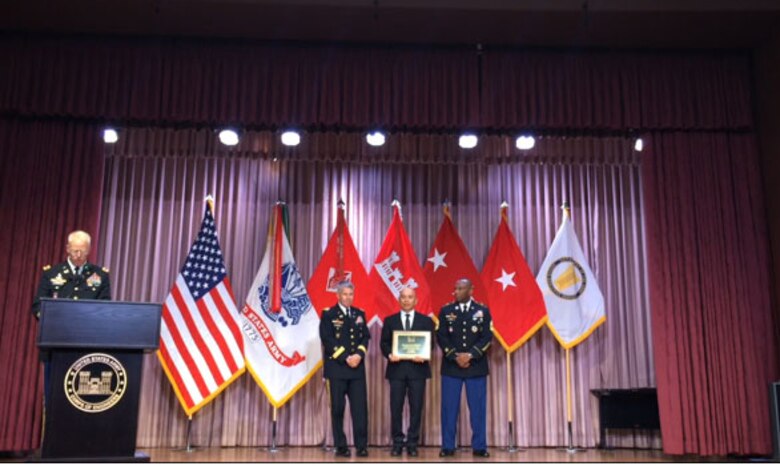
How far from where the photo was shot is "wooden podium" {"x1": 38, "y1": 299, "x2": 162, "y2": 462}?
429 centimetres

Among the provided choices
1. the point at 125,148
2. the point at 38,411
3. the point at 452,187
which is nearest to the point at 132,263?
the point at 125,148

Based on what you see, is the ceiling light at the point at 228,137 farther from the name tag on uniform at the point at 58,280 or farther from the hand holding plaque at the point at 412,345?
the hand holding plaque at the point at 412,345

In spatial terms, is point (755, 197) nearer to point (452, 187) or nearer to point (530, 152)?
point (530, 152)

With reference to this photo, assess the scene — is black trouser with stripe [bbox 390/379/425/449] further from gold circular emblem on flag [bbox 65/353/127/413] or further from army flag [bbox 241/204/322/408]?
gold circular emblem on flag [bbox 65/353/127/413]

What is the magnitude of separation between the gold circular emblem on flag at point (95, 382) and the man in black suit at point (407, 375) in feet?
8.77

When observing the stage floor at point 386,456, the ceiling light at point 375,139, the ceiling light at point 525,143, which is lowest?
the stage floor at point 386,456

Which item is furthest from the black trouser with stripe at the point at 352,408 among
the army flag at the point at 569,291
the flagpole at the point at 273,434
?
the army flag at the point at 569,291

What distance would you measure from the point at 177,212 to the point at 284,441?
2545 mm

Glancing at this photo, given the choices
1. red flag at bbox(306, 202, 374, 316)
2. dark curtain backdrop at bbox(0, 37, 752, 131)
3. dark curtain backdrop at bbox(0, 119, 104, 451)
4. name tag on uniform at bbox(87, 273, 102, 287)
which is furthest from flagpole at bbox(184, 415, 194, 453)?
dark curtain backdrop at bbox(0, 37, 752, 131)

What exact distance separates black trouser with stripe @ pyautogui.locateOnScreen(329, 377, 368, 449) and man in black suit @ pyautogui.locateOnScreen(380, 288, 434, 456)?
291 mm

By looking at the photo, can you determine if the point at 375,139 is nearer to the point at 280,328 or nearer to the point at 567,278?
the point at 280,328

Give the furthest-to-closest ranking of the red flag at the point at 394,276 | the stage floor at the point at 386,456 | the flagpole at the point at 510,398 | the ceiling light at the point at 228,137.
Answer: the red flag at the point at 394,276 → the flagpole at the point at 510,398 → the ceiling light at the point at 228,137 → the stage floor at the point at 386,456

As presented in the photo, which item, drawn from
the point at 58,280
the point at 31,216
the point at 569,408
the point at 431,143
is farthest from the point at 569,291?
the point at 31,216

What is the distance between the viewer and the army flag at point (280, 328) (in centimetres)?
730
